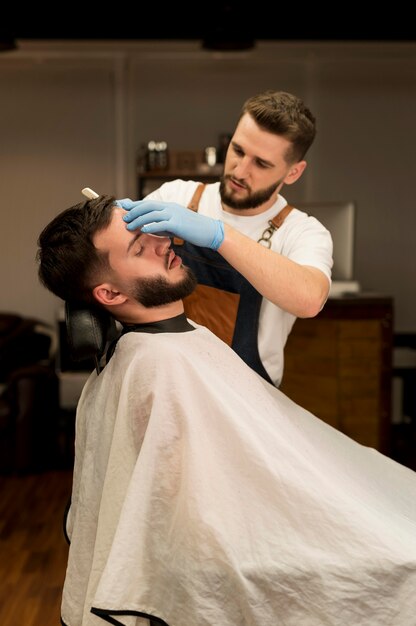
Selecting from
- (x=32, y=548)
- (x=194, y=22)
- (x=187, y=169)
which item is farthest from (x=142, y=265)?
(x=194, y=22)

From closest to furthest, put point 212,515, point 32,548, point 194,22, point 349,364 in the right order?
point 212,515
point 32,548
point 349,364
point 194,22

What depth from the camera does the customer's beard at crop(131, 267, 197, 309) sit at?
176 cm

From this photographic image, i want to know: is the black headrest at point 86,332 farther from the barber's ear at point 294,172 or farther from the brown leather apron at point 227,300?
the barber's ear at point 294,172

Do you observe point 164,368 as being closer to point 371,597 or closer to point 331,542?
point 331,542

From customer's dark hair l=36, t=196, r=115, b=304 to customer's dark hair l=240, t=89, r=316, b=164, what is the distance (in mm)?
511

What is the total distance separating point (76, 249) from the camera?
5.67 feet

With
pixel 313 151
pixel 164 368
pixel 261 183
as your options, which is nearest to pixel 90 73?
pixel 313 151

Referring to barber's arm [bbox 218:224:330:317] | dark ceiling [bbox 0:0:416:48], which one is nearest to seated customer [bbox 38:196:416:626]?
barber's arm [bbox 218:224:330:317]

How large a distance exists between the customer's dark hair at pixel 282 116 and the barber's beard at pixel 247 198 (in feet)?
0.30

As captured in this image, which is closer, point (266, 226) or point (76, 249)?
point (76, 249)

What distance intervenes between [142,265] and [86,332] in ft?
0.59

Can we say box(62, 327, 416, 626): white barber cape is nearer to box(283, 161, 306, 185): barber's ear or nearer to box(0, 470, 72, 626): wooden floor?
box(283, 161, 306, 185): barber's ear

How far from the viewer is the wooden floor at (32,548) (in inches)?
122

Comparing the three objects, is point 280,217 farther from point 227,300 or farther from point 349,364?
point 349,364
